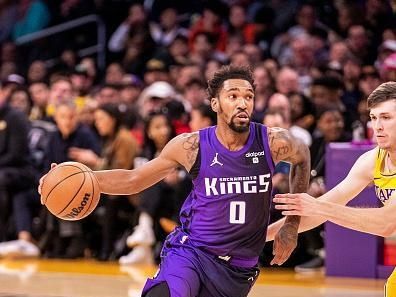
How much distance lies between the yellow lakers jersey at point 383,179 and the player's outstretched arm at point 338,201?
0.19 ft

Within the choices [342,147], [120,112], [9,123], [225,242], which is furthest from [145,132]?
[225,242]

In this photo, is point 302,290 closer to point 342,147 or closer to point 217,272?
point 342,147

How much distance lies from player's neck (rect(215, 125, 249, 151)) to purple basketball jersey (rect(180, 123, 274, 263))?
3 cm

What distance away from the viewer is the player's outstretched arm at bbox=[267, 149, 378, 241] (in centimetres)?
529

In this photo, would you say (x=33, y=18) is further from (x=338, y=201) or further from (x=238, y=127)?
(x=338, y=201)

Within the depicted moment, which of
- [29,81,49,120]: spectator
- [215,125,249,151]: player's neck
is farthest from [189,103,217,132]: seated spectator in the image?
[215,125,249,151]: player's neck

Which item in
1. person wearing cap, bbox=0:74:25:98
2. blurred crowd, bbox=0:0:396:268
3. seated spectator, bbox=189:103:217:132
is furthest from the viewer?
person wearing cap, bbox=0:74:25:98

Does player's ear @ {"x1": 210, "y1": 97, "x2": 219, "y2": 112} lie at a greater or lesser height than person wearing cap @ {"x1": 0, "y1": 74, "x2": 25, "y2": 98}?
lesser

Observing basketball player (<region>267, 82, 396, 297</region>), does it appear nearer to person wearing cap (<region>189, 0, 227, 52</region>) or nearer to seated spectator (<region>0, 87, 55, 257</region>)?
seated spectator (<region>0, 87, 55, 257</region>)

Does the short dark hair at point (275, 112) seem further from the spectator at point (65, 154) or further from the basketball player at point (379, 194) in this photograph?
the basketball player at point (379, 194)

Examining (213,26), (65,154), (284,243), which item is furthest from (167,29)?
(284,243)

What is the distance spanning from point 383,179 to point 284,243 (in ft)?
2.29

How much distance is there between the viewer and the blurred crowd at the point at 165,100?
11.1 m

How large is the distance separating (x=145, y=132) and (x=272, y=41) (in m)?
3.27
